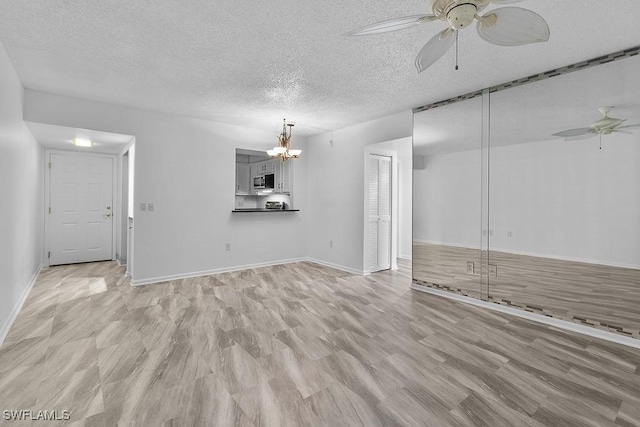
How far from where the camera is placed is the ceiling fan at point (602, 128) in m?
2.71

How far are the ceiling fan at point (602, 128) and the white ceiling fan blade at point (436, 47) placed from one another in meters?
2.10

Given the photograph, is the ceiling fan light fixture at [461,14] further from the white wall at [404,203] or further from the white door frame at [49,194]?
the white door frame at [49,194]

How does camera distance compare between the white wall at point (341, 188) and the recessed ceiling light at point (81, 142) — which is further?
the white wall at point (341, 188)

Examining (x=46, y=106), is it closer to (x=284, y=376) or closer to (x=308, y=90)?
(x=308, y=90)

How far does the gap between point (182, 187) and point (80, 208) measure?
2.74m

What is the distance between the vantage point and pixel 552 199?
10.2 ft

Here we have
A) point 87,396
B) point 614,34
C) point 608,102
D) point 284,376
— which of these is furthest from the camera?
point 608,102

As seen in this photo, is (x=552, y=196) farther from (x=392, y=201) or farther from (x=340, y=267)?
(x=340, y=267)

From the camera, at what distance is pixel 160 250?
4652 millimetres

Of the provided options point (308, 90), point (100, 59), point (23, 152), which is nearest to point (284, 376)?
point (308, 90)

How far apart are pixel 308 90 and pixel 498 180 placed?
250cm

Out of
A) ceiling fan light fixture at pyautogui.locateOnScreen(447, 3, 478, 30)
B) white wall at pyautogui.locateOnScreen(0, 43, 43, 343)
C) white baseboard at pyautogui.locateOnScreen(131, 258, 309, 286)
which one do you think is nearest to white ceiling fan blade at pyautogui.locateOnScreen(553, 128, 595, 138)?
ceiling fan light fixture at pyautogui.locateOnScreen(447, 3, 478, 30)

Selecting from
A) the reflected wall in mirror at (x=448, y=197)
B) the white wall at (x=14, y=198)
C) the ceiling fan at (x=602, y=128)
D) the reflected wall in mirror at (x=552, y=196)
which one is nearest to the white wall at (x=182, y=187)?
the white wall at (x=14, y=198)

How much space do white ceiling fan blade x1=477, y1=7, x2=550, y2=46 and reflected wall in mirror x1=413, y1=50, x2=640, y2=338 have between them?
1.91 metres
